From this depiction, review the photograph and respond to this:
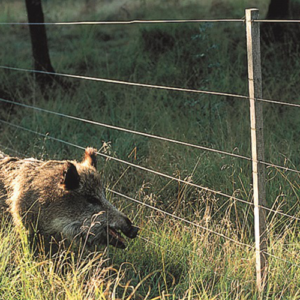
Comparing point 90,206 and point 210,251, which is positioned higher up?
point 90,206

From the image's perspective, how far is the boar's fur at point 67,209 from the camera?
13.3 feet

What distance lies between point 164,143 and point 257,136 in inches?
113

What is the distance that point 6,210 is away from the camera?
4.35 m

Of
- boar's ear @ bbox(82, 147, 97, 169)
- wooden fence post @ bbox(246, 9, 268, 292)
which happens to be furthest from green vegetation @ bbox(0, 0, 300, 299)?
boar's ear @ bbox(82, 147, 97, 169)

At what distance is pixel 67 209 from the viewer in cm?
412

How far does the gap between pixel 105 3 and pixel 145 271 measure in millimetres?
11499

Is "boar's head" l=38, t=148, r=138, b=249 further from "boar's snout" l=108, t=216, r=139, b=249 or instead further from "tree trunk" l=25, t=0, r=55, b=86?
"tree trunk" l=25, t=0, r=55, b=86

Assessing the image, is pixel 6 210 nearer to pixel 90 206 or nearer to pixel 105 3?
pixel 90 206

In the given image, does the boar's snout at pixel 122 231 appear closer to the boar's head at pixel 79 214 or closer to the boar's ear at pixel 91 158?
the boar's head at pixel 79 214

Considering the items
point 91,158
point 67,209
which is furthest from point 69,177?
point 91,158

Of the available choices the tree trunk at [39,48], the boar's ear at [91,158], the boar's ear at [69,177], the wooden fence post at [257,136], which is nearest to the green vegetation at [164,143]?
the wooden fence post at [257,136]

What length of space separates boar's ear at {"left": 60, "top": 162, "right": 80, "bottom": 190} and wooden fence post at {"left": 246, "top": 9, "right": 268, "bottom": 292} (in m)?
1.27

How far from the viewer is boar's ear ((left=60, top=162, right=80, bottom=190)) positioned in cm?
404

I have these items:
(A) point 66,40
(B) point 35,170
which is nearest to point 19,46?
(A) point 66,40
